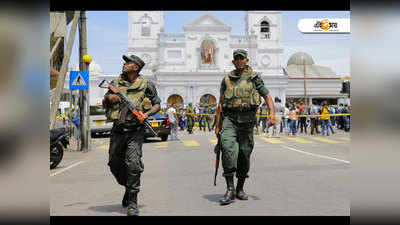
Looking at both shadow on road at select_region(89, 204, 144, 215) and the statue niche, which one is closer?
shadow on road at select_region(89, 204, 144, 215)

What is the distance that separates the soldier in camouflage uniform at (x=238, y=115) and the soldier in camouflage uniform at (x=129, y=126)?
41.0 inches

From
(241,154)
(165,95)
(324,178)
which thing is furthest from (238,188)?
(165,95)

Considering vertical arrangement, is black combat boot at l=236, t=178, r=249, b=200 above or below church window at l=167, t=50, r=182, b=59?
below

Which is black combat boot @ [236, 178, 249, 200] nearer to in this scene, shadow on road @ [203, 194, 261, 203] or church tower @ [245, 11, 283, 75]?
shadow on road @ [203, 194, 261, 203]

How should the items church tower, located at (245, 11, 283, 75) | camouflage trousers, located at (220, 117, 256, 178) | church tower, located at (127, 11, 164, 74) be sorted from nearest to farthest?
camouflage trousers, located at (220, 117, 256, 178) → church tower, located at (127, 11, 164, 74) → church tower, located at (245, 11, 283, 75)

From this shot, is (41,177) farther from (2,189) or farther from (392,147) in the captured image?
(392,147)

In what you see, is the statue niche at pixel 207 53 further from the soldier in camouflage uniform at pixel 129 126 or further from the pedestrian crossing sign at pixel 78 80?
the soldier in camouflage uniform at pixel 129 126

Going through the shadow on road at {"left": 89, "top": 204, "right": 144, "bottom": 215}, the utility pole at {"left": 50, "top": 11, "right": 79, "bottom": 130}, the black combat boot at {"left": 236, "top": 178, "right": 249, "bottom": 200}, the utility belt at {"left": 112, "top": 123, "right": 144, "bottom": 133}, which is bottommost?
the shadow on road at {"left": 89, "top": 204, "right": 144, "bottom": 215}

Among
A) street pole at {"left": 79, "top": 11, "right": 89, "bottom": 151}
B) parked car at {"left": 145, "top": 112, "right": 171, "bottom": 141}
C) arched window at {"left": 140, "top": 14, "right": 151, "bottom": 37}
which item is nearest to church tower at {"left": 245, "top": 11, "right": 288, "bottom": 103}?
arched window at {"left": 140, "top": 14, "right": 151, "bottom": 37}

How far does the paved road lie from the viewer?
552 centimetres

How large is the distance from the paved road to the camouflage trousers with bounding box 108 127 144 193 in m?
0.41

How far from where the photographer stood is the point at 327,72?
82562 mm

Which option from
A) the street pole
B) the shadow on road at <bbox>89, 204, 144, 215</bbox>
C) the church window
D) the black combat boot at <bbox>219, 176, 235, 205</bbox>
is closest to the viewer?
the shadow on road at <bbox>89, 204, 144, 215</bbox>

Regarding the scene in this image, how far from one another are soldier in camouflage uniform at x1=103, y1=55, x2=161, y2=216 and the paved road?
1.43 feet
